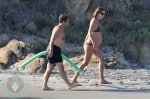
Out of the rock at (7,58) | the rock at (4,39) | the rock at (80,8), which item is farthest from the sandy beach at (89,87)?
the rock at (80,8)

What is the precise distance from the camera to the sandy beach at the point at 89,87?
470 inches

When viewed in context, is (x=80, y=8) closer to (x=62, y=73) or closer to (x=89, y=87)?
(x=89, y=87)

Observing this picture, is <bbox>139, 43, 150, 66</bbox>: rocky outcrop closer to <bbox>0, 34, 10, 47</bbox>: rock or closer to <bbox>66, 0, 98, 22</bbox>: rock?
<bbox>66, 0, 98, 22</bbox>: rock

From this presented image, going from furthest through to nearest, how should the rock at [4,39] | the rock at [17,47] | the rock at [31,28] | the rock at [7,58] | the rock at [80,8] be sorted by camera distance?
the rock at [80,8] < the rock at [31,28] < the rock at [4,39] < the rock at [17,47] < the rock at [7,58]

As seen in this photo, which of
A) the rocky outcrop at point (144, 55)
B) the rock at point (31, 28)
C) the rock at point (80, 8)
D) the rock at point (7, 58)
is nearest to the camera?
the rock at point (7, 58)

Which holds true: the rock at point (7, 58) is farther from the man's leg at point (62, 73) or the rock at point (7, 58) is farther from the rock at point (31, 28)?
the man's leg at point (62, 73)

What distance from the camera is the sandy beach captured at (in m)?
11.9

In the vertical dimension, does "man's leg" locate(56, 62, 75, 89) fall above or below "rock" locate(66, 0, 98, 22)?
below

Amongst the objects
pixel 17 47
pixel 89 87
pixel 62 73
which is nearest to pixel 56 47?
pixel 62 73

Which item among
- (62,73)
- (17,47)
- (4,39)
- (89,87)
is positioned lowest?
(89,87)

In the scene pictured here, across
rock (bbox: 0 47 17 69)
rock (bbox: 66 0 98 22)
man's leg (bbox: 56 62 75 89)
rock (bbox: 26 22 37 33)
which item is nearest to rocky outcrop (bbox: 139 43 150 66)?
Answer: rock (bbox: 66 0 98 22)

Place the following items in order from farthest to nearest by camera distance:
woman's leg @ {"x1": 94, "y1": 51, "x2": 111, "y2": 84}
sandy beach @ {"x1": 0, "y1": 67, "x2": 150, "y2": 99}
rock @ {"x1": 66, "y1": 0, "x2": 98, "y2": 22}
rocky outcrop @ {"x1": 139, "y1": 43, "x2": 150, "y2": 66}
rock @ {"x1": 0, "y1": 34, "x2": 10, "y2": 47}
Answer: rock @ {"x1": 66, "y1": 0, "x2": 98, "y2": 22}
rock @ {"x1": 0, "y1": 34, "x2": 10, "y2": 47}
rocky outcrop @ {"x1": 139, "y1": 43, "x2": 150, "y2": 66}
woman's leg @ {"x1": 94, "y1": 51, "x2": 111, "y2": 84}
sandy beach @ {"x1": 0, "y1": 67, "x2": 150, "y2": 99}

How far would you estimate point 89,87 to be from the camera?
42.7ft

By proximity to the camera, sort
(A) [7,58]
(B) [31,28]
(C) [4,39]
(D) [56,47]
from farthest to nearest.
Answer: (B) [31,28] < (C) [4,39] < (A) [7,58] < (D) [56,47]
